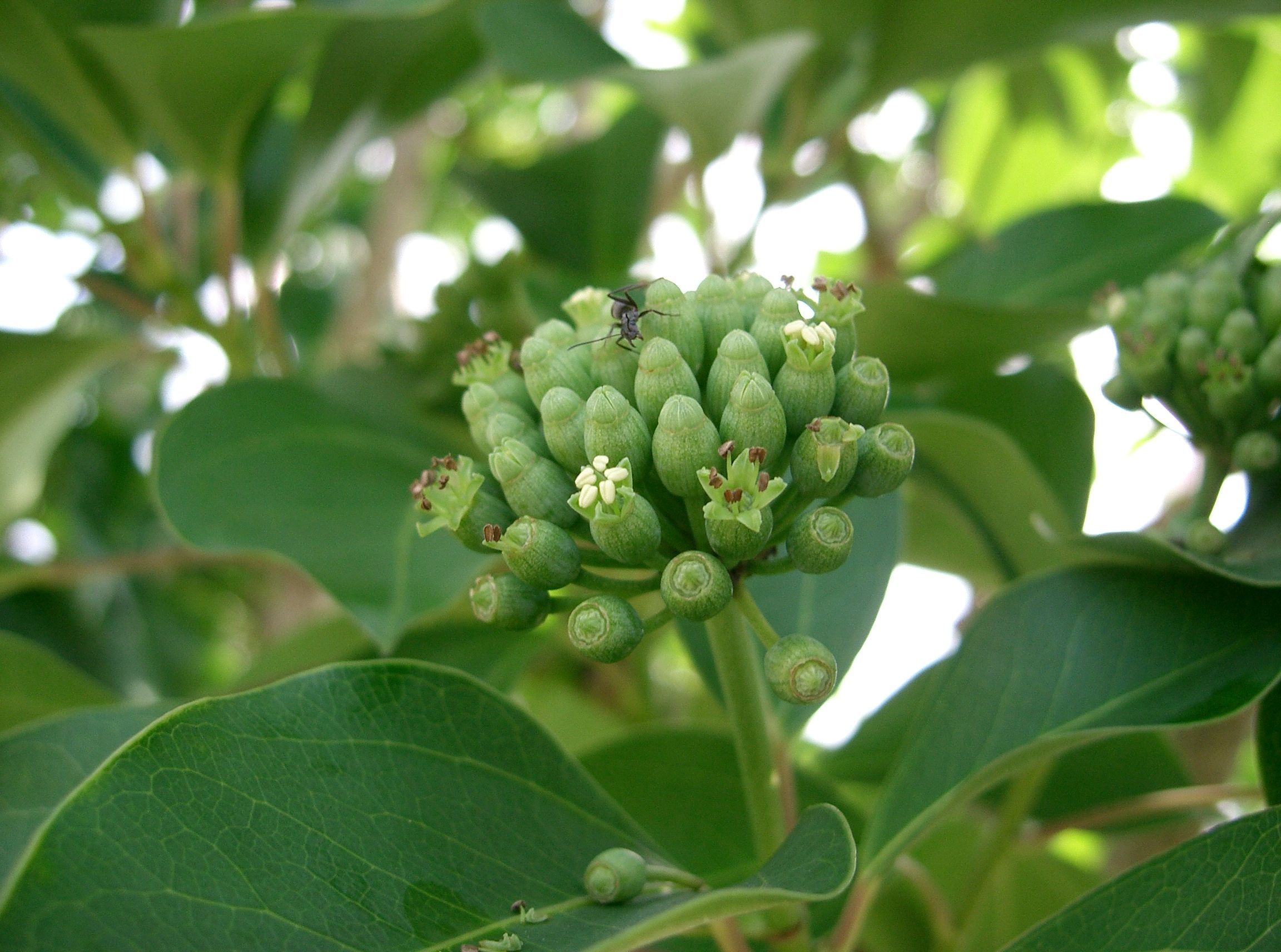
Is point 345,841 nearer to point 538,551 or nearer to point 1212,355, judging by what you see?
point 538,551

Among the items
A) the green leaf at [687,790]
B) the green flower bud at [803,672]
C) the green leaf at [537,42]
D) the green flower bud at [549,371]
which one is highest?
the green leaf at [537,42]

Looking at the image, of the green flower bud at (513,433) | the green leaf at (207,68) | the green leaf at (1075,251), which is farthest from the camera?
the green leaf at (1075,251)

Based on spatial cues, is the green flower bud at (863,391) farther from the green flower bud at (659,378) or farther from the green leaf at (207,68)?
the green leaf at (207,68)

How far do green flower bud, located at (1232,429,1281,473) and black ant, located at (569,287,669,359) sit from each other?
0.73 meters

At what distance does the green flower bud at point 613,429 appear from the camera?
0.97m

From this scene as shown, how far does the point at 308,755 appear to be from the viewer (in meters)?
0.99

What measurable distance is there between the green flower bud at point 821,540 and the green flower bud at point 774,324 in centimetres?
17

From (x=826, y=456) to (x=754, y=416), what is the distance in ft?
0.23

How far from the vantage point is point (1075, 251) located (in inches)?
75.6

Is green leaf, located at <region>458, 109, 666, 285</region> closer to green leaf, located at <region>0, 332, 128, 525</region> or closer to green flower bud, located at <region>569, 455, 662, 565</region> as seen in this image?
green leaf, located at <region>0, 332, 128, 525</region>

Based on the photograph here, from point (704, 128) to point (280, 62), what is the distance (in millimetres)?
721

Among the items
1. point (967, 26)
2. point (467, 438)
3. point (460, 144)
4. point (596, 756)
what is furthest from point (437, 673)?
point (460, 144)

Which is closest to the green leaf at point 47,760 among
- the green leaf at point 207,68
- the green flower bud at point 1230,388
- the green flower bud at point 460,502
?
the green flower bud at point 460,502

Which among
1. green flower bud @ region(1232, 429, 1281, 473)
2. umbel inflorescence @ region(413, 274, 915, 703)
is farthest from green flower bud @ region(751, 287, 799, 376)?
green flower bud @ region(1232, 429, 1281, 473)
